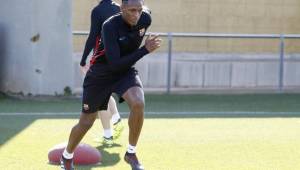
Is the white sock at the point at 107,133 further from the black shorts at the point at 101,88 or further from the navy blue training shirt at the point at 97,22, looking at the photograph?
the black shorts at the point at 101,88

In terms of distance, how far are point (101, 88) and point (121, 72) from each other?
0.79ft

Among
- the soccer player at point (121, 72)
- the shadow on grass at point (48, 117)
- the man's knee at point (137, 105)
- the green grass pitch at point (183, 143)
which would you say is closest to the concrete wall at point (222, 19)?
the shadow on grass at point (48, 117)

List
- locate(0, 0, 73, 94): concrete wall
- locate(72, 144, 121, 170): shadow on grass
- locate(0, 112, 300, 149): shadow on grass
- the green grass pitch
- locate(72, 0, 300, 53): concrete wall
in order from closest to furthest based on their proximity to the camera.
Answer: locate(72, 144, 121, 170): shadow on grass
the green grass pitch
locate(0, 112, 300, 149): shadow on grass
locate(0, 0, 73, 94): concrete wall
locate(72, 0, 300, 53): concrete wall

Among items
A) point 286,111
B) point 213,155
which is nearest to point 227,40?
point 286,111

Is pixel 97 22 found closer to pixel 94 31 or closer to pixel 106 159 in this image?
pixel 94 31

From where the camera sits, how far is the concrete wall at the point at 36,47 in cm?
1374

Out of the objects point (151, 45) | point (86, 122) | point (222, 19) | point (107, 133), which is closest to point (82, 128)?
point (86, 122)

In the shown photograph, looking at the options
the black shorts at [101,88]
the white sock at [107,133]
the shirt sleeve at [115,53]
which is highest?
the shirt sleeve at [115,53]

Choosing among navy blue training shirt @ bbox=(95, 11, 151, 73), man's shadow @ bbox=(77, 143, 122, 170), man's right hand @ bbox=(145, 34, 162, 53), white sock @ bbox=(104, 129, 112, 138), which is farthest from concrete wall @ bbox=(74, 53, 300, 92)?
man's right hand @ bbox=(145, 34, 162, 53)

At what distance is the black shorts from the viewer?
7.07m

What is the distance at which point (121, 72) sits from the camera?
7102 millimetres

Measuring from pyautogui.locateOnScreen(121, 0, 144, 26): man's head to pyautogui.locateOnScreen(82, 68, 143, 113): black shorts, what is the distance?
55 centimetres

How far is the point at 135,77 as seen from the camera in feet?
23.7

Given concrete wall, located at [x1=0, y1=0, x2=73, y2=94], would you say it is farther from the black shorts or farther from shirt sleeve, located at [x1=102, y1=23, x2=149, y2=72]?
shirt sleeve, located at [x1=102, y1=23, x2=149, y2=72]
